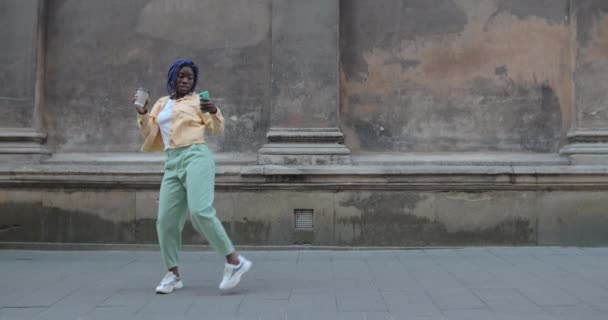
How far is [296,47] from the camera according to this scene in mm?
6695

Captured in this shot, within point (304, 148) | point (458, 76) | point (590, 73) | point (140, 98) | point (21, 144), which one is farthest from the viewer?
point (458, 76)

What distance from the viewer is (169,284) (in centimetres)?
427

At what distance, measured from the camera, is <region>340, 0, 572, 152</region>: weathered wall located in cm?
680

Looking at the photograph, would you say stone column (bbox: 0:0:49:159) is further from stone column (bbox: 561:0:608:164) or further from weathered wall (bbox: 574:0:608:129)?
weathered wall (bbox: 574:0:608:129)

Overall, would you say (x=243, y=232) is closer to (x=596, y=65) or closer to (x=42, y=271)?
(x=42, y=271)

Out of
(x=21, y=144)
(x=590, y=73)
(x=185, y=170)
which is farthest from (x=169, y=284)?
(x=590, y=73)

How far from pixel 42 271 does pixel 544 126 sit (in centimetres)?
617

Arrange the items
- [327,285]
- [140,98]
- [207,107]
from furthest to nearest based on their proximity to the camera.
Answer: [327,285]
[207,107]
[140,98]

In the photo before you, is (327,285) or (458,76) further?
(458,76)

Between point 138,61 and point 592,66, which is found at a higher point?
point 138,61

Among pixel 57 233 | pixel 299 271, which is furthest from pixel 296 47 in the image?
pixel 57 233

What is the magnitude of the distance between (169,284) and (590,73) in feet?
18.7

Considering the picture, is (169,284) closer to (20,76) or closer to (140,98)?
(140,98)

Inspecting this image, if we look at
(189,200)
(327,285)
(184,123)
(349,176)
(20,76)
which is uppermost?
(20,76)
